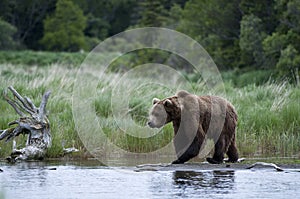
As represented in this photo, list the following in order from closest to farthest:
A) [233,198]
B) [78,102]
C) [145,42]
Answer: [233,198] < [78,102] < [145,42]

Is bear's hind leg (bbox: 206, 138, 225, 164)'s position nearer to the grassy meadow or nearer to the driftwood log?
the grassy meadow

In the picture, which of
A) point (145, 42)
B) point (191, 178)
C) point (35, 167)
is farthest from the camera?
point (145, 42)

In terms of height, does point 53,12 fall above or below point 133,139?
above

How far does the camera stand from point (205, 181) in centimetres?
874

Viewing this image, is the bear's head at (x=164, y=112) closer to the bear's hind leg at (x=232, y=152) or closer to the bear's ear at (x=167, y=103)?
the bear's ear at (x=167, y=103)

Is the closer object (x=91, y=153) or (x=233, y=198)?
(x=233, y=198)

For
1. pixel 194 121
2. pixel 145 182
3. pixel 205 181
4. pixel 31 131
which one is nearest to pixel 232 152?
pixel 194 121

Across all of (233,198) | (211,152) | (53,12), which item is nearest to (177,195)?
(233,198)

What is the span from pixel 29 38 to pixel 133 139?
48074 millimetres

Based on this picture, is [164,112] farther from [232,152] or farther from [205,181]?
[205,181]

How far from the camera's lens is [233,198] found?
772cm

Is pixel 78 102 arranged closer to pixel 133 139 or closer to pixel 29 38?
pixel 133 139

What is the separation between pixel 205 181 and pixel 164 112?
1559 millimetres

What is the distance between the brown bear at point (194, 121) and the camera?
9852 mm
